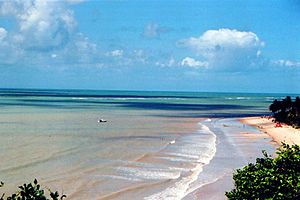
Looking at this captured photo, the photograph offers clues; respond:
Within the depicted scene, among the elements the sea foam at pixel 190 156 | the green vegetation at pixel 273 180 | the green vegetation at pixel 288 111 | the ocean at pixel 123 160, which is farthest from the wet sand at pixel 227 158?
the green vegetation at pixel 288 111

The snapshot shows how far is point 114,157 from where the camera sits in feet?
84.2

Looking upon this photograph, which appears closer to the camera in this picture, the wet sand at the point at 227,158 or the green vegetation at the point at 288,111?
the wet sand at the point at 227,158

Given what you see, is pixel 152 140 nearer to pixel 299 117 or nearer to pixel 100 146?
pixel 100 146

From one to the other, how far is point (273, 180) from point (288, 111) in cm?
4149

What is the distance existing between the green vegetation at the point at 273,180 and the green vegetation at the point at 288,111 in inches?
1367

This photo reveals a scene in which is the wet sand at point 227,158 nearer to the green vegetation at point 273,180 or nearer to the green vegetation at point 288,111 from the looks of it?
the green vegetation at point 273,180

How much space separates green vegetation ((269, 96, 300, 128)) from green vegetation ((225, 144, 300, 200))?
114 feet

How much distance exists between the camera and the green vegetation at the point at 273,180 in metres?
10.7

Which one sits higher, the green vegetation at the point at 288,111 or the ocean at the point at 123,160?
the green vegetation at the point at 288,111

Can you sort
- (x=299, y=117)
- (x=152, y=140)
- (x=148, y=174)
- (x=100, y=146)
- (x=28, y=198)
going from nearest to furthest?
(x=28, y=198), (x=148, y=174), (x=100, y=146), (x=152, y=140), (x=299, y=117)

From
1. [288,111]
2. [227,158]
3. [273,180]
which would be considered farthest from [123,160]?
[288,111]

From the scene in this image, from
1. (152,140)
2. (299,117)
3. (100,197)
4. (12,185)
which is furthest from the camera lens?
(299,117)

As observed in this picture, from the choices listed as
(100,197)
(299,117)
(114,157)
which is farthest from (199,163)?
(299,117)

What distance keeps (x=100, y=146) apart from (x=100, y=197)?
13.3 meters
